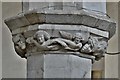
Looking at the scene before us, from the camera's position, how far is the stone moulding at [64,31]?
68.9 inches

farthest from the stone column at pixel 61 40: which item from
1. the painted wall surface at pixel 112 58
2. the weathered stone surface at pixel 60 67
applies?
the painted wall surface at pixel 112 58

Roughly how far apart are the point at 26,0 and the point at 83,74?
1.19 feet

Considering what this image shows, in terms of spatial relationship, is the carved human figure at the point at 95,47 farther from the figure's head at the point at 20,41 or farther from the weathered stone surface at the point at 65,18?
the figure's head at the point at 20,41

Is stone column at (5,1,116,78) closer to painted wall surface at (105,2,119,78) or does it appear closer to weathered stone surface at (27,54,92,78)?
weathered stone surface at (27,54,92,78)

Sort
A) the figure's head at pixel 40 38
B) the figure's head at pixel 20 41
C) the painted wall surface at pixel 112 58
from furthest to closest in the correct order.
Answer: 1. the painted wall surface at pixel 112 58
2. the figure's head at pixel 20 41
3. the figure's head at pixel 40 38

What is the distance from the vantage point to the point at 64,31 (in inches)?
68.9

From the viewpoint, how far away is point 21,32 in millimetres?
1847

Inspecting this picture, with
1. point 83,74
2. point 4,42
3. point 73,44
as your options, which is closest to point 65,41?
point 73,44

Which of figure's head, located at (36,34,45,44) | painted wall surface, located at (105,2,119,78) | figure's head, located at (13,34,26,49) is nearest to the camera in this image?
figure's head, located at (36,34,45,44)

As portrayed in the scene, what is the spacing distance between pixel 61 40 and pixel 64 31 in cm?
3

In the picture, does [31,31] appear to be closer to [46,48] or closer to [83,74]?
[46,48]

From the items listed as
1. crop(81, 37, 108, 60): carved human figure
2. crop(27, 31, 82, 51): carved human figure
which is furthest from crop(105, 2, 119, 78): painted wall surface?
crop(27, 31, 82, 51): carved human figure

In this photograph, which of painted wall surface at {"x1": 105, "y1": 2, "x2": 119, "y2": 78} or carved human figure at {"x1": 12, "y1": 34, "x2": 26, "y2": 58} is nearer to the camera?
carved human figure at {"x1": 12, "y1": 34, "x2": 26, "y2": 58}

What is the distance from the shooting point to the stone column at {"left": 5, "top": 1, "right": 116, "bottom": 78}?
5.75 feet
